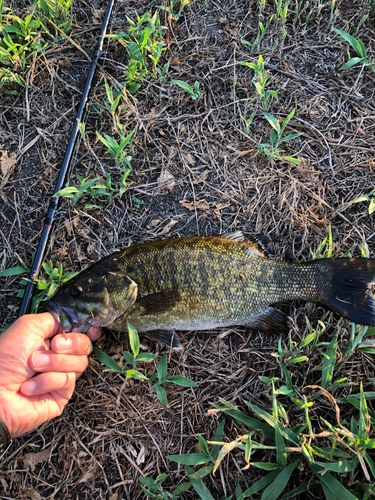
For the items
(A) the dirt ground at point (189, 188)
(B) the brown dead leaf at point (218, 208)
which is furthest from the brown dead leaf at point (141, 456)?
(B) the brown dead leaf at point (218, 208)

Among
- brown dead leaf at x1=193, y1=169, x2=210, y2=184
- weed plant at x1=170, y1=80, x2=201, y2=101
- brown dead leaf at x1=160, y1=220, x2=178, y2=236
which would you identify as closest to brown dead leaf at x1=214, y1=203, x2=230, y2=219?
brown dead leaf at x1=193, y1=169, x2=210, y2=184

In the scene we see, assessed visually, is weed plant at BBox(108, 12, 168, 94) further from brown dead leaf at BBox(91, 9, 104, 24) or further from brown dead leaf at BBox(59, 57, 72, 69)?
brown dead leaf at BBox(59, 57, 72, 69)

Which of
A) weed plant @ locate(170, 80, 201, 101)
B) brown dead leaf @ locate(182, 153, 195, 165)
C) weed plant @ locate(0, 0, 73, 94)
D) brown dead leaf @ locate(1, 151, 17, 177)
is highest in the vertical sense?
weed plant @ locate(0, 0, 73, 94)

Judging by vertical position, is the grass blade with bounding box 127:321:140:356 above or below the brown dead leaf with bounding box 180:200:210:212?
below

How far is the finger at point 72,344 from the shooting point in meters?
2.89

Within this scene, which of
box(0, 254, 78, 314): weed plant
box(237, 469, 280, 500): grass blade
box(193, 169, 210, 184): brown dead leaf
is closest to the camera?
box(237, 469, 280, 500): grass blade

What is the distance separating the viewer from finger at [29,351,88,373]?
282cm

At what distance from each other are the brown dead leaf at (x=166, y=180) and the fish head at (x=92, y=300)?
49.7 inches

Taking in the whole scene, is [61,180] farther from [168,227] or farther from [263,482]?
[263,482]

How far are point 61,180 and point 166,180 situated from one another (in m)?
1.17

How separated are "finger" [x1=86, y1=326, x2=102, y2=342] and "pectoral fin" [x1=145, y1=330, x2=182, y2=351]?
0.49m

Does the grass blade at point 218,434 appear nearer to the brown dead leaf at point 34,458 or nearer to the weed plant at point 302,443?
the weed plant at point 302,443

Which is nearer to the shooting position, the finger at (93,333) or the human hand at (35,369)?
the human hand at (35,369)

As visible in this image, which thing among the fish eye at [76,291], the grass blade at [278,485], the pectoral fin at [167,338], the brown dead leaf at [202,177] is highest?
the brown dead leaf at [202,177]
